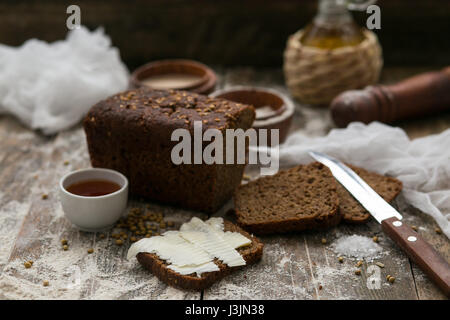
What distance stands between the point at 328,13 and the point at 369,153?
1014 millimetres

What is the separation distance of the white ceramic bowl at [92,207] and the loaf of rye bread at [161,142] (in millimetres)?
152

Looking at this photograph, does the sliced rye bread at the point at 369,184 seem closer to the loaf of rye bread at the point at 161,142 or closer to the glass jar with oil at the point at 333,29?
the loaf of rye bread at the point at 161,142

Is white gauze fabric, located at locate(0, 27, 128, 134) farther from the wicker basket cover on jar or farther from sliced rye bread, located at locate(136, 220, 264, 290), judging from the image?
sliced rye bread, located at locate(136, 220, 264, 290)

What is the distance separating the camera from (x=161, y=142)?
2326mm

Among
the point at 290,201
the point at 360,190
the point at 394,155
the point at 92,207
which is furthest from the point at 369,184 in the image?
the point at 92,207

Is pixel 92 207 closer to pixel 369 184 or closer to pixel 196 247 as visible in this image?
pixel 196 247

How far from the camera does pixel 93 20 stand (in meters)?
4.04

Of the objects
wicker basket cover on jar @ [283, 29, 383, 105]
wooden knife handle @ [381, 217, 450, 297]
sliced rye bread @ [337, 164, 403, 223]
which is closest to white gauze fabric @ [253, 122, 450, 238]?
sliced rye bread @ [337, 164, 403, 223]

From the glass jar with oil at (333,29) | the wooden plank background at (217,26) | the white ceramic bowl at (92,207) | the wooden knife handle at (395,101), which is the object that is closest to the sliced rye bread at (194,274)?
the white ceramic bowl at (92,207)

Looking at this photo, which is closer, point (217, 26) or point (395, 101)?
point (395, 101)

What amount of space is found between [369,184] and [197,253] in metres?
0.87

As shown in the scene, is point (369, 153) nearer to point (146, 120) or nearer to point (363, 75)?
point (363, 75)

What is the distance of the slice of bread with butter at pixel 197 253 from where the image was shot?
1964 mm

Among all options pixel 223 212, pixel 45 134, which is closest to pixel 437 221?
pixel 223 212
